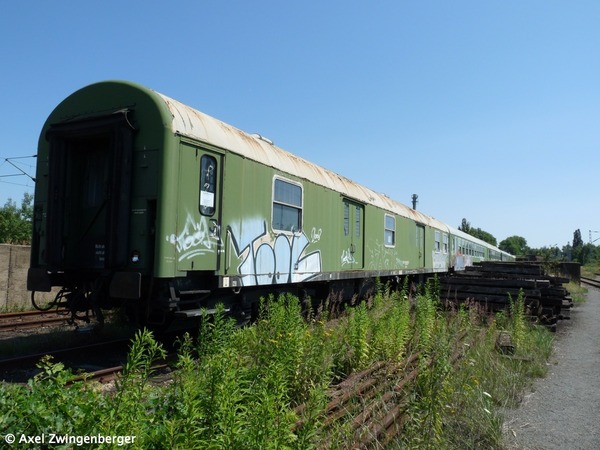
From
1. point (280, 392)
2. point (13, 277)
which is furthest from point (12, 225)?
point (280, 392)

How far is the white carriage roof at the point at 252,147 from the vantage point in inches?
259

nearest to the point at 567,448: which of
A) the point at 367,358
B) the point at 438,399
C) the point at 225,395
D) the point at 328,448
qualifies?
the point at 438,399

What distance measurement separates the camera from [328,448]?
3246 mm

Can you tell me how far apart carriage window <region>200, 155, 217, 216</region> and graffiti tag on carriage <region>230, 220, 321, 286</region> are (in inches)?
25.2

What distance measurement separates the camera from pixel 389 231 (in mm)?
14656

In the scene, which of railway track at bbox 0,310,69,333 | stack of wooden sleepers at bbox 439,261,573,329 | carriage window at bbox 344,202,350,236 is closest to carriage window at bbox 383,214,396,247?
stack of wooden sleepers at bbox 439,261,573,329

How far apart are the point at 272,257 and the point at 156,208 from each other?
8.85ft

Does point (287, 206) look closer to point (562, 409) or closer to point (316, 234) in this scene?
point (316, 234)

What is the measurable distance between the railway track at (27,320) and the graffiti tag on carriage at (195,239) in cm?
366

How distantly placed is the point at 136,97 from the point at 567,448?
6543mm

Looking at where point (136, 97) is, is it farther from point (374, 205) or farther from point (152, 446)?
point (374, 205)

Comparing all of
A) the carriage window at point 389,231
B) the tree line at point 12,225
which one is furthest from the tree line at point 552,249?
the tree line at point 12,225

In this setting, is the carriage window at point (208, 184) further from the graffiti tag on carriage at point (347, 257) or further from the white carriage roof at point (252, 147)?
the graffiti tag on carriage at point (347, 257)

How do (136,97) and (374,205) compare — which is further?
(374,205)
